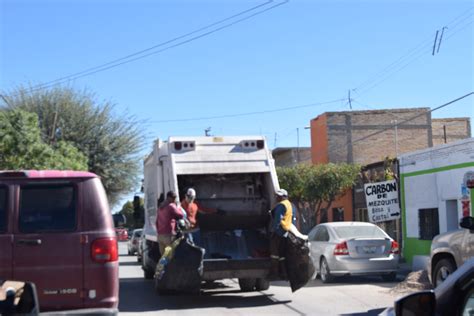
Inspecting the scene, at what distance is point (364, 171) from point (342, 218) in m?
4.48

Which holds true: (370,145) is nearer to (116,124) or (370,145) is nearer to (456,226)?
(116,124)

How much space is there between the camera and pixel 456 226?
1970 cm

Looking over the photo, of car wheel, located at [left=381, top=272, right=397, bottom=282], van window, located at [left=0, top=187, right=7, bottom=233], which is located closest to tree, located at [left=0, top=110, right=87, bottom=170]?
car wheel, located at [left=381, top=272, right=397, bottom=282]

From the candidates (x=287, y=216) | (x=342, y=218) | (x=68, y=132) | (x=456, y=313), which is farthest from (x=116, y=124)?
(x=456, y=313)

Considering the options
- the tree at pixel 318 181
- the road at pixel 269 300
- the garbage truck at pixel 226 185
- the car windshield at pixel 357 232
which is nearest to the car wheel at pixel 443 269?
the road at pixel 269 300

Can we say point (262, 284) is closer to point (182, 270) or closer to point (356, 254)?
point (356, 254)

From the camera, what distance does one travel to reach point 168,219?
12539 millimetres

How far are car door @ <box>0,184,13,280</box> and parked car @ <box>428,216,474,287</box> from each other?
665 centimetres

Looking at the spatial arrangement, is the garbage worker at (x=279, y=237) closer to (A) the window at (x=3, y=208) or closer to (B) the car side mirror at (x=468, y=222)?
(B) the car side mirror at (x=468, y=222)

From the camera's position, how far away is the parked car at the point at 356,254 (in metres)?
15.7

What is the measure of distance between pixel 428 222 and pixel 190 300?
10911 mm

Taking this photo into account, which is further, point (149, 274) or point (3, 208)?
point (149, 274)

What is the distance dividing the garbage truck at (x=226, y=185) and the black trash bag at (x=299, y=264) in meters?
0.70

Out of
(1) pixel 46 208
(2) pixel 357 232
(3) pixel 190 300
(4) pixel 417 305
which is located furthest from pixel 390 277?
(4) pixel 417 305
